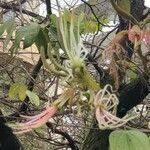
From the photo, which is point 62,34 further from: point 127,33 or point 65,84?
point 127,33

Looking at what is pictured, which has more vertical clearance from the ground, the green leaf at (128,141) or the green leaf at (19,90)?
the green leaf at (19,90)

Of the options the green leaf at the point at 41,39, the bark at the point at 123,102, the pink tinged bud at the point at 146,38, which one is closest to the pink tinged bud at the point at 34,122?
the pink tinged bud at the point at 146,38

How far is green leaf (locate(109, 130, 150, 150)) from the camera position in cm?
→ 65

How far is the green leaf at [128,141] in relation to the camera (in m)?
0.65

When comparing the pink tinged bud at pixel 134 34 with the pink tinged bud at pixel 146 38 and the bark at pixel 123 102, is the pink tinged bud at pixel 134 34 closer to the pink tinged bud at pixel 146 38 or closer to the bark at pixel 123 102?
the pink tinged bud at pixel 146 38

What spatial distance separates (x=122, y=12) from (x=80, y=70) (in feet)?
0.61

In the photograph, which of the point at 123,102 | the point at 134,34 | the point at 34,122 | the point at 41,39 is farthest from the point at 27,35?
the point at 123,102

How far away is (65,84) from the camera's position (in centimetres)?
69

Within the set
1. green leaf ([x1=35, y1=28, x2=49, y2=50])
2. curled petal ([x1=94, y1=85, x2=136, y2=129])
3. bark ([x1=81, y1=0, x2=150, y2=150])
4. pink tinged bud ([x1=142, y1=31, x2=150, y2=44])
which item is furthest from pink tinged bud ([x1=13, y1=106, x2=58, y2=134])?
bark ([x1=81, y1=0, x2=150, y2=150])

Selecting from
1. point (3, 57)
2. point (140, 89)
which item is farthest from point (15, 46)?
point (3, 57)

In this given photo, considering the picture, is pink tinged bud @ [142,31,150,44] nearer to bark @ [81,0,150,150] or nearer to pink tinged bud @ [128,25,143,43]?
pink tinged bud @ [128,25,143,43]

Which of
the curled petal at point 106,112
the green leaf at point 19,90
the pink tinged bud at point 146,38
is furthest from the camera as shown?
the green leaf at point 19,90

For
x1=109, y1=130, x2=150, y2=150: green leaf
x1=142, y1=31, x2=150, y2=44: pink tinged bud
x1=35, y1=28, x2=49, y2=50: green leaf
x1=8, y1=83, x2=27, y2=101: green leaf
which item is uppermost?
x1=35, y1=28, x2=49, y2=50: green leaf

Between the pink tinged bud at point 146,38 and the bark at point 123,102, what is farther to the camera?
the bark at point 123,102
